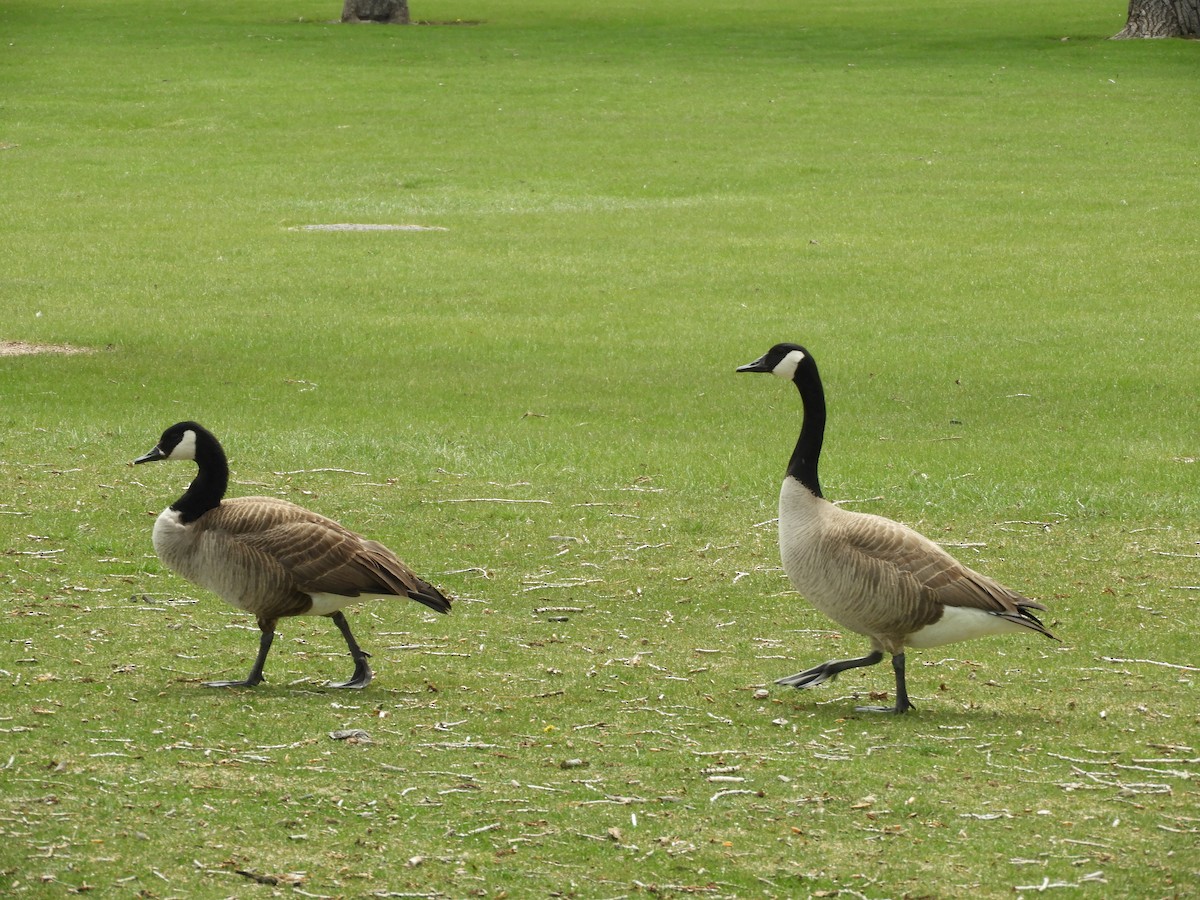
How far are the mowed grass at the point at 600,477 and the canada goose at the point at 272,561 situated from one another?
54 centimetres

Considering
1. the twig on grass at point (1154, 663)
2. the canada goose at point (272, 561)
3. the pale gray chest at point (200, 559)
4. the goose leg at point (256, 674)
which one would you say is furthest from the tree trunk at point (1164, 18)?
the goose leg at point (256, 674)

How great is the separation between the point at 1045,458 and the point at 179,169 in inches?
1074

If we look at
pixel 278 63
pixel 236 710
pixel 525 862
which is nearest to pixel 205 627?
pixel 236 710

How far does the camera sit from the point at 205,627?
36.1 feet

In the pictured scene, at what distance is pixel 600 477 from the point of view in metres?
15.5

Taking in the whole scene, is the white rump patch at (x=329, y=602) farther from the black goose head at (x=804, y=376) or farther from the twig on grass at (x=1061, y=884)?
the twig on grass at (x=1061, y=884)

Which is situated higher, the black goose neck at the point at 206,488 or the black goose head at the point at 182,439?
the black goose head at the point at 182,439

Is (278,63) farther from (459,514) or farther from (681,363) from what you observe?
(459,514)

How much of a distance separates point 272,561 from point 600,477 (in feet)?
20.8

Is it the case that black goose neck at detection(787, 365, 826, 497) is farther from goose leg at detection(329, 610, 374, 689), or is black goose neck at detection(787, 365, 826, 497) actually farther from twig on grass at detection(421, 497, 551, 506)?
twig on grass at detection(421, 497, 551, 506)

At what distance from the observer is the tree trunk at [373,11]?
62.2 meters

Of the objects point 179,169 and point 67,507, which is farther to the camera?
point 179,169

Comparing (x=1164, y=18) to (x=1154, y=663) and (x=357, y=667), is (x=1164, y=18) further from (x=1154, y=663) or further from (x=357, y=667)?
(x=357, y=667)

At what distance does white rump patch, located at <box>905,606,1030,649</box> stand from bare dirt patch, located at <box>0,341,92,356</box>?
1531 cm
